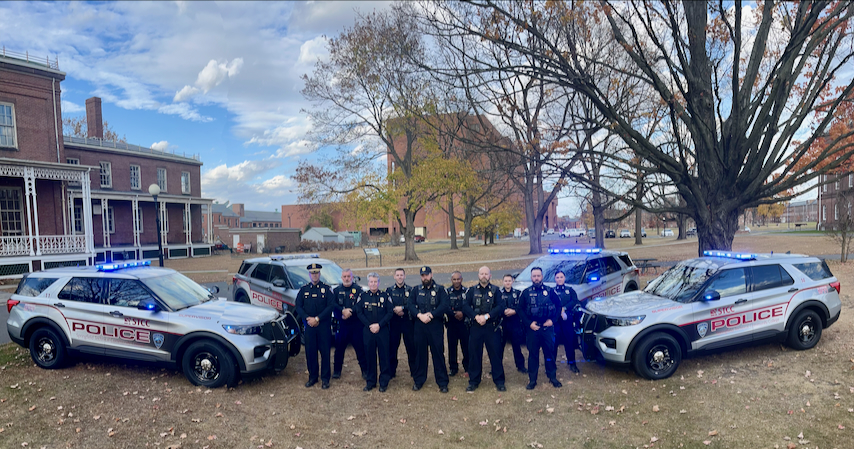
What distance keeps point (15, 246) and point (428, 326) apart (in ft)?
72.2

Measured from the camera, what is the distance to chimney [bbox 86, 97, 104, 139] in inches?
1400

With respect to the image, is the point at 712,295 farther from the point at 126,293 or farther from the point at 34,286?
the point at 34,286

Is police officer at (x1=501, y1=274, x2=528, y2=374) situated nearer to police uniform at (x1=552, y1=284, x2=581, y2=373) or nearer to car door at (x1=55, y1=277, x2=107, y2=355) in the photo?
police uniform at (x1=552, y1=284, x2=581, y2=373)

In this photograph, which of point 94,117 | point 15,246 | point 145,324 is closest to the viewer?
point 145,324

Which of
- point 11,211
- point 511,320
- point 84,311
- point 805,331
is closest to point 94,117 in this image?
point 11,211

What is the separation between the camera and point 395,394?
6531mm

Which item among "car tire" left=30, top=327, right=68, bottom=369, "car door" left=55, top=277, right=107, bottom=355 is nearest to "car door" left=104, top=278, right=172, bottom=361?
"car door" left=55, top=277, right=107, bottom=355

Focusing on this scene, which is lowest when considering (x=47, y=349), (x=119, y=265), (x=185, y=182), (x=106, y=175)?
(x=47, y=349)

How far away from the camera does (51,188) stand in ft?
75.6

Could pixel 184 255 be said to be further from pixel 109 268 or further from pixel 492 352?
pixel 492 352

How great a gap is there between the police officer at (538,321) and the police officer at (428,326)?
1.13 metres

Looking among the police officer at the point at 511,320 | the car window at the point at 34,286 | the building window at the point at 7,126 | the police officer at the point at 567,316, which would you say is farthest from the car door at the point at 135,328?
the building window at the point at 7,126

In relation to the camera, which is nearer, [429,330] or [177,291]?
[429,330]

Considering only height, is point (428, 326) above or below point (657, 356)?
above
